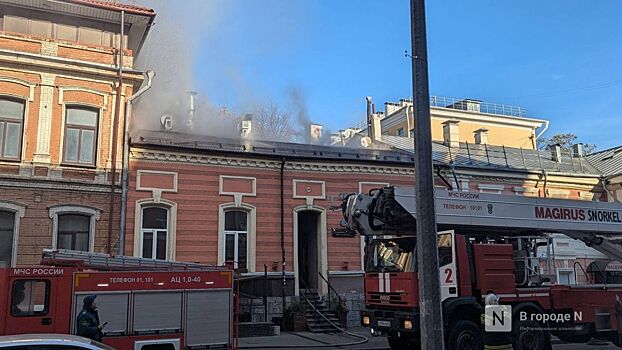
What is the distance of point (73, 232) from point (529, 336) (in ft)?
45.4

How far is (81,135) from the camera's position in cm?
1903

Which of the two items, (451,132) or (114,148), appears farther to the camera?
(451,132)

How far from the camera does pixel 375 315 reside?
13656 mm

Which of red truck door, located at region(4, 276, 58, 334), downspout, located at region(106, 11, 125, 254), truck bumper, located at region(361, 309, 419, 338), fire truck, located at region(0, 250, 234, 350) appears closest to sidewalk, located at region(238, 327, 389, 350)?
truck bumper, located at region(361, 309, 419, 338)

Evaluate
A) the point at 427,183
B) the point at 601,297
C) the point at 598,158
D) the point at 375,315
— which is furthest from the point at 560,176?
the point at 427,183

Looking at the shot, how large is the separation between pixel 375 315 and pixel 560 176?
17.3m

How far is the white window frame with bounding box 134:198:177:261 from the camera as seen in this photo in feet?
63.0

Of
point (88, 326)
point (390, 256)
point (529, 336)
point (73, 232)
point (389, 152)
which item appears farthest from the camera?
point (389, 152)

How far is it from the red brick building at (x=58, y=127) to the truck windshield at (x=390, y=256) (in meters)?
9.11

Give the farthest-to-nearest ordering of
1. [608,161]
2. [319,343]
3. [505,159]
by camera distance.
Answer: [608,161] < [505,159] < [319,343]

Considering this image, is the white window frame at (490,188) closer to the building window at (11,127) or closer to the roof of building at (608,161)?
the roof of building at (608,161)

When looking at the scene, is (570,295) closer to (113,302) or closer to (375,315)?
(375,315)

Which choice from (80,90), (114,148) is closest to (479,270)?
(114,148)

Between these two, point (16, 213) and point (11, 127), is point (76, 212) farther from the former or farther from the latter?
point (11, 127)
